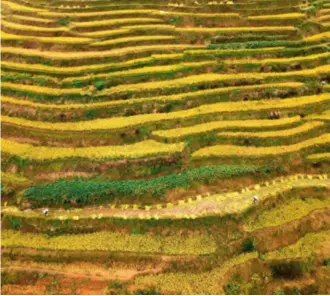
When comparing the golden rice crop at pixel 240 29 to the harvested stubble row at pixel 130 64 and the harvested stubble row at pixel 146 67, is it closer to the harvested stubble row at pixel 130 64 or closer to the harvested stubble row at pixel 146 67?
the harvested stubble row at pixel 130 64

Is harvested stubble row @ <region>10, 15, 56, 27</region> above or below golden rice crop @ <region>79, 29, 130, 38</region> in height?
above


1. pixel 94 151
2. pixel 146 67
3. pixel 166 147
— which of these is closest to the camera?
pixel 166 147

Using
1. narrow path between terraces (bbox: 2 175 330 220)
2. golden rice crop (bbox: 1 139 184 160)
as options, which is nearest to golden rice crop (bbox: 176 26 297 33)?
golden rice crop (bbox: 1 139 184 160)

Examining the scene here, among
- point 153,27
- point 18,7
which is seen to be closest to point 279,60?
point 153,27

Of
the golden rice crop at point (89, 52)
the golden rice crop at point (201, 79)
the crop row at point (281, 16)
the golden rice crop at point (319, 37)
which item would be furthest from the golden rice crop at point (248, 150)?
the crop row at point (281, 16)

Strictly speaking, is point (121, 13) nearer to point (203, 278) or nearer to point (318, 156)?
point (318, 156)

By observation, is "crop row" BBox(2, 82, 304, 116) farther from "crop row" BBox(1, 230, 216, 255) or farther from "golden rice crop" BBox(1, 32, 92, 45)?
"crop row" BBox(1, 230, 216, 255)
